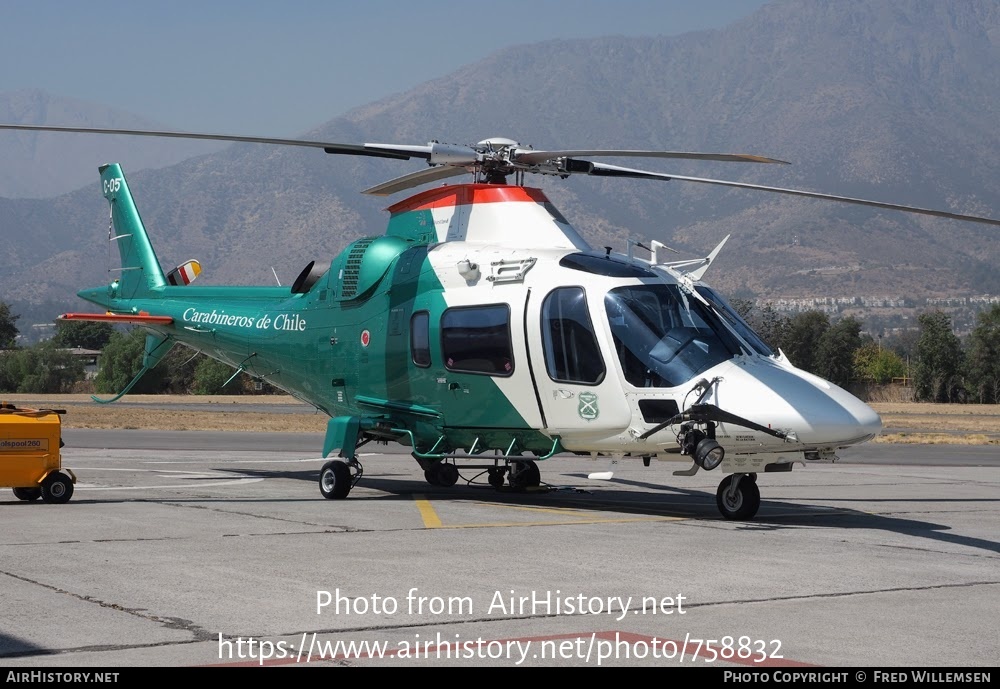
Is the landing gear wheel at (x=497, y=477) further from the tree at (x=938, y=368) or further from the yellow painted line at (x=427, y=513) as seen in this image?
the tree at (x=938, y=368)

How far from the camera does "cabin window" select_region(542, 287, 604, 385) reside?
14.1 m

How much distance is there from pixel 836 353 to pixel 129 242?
229ft

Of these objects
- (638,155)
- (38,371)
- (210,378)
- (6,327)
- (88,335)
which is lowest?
(38,371)

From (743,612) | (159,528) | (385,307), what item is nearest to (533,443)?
(385,307)

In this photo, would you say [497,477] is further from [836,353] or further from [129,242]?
[836,353]

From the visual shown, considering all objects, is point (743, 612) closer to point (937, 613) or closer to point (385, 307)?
point (937, 613)

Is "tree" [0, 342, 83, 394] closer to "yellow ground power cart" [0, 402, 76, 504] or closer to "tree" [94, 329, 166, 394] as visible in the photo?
"tree" [94, 329, 166, 394]

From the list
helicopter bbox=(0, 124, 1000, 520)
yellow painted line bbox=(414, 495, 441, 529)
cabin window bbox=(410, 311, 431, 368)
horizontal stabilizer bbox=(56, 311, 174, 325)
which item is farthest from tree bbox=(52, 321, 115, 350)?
yellow painted line bbox=(414, 495, 441, 529)

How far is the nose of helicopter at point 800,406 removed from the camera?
12.6 meters

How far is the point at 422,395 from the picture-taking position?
1622 cm

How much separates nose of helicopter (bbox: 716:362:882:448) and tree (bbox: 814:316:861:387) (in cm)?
7364

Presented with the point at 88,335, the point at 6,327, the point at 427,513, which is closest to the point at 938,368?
the point at 6,327

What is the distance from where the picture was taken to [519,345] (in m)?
14.8
